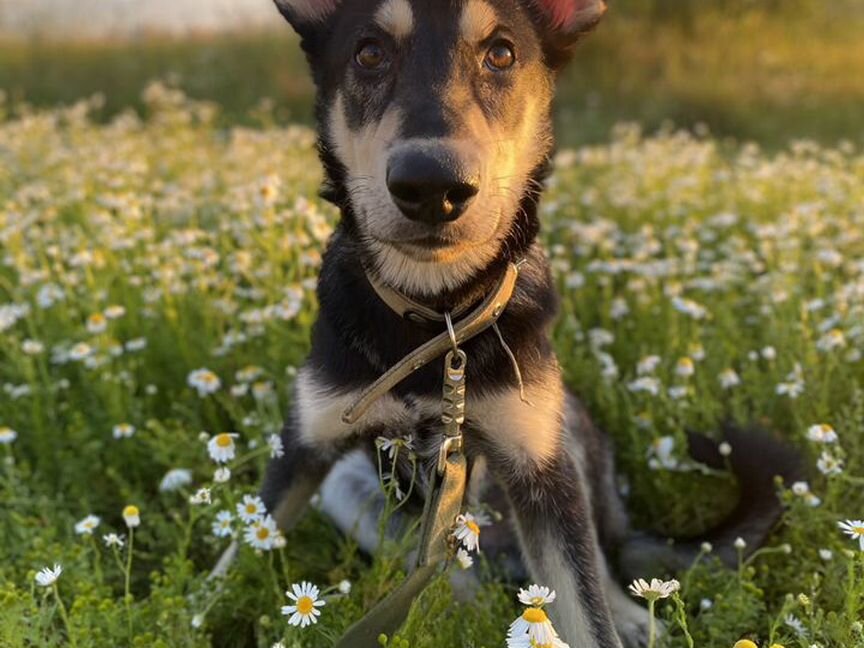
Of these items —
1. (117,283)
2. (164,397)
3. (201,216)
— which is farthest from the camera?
(201,216)

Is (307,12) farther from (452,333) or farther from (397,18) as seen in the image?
(452,333)

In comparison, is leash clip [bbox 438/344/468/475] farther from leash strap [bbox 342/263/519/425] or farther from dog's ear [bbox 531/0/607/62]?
dog's ear [bbox 531/0/607/62]

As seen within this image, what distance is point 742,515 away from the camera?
294 cm

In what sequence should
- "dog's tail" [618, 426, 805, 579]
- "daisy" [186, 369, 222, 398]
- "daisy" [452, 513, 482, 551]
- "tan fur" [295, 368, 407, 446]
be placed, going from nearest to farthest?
"daisy" [452, 513, 482, 551] < "tan fur" [295, 368, 407, 446] < "dog's tail" [618, 426, 805, 579] < "daisy" [186, 369, 222, 398]

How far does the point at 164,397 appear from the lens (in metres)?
3.96

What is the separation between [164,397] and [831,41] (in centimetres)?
1358

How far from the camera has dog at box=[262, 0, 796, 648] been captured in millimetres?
2328

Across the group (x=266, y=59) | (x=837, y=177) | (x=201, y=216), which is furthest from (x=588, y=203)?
(x=266, y=59)

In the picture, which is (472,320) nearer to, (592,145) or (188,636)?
(188,636)

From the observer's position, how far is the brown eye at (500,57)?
2521 millimetres

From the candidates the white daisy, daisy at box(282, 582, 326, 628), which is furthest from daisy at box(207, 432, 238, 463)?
the white daisy

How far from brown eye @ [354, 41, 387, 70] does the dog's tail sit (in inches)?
68.6

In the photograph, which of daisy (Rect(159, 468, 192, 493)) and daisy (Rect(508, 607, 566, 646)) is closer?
daisy (Rect(508, 607, 566, 646))

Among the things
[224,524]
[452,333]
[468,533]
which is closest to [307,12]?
[452,333]
